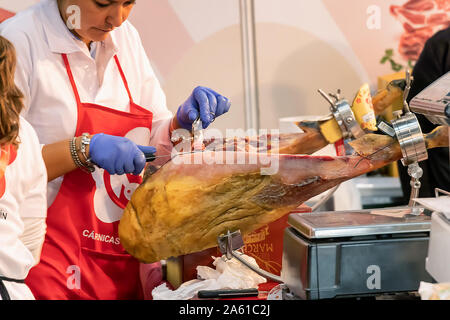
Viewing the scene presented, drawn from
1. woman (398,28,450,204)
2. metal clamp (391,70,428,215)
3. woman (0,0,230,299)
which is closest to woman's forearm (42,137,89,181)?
woman (0,0,230,299)

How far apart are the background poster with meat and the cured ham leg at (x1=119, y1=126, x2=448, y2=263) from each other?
38 cm

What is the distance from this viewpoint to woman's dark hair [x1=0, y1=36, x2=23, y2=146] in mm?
1127

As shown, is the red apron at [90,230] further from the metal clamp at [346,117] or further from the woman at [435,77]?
the woman at [435,77]

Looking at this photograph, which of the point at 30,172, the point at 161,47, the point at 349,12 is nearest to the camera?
the point at 30,172

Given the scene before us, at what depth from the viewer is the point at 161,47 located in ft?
6.48

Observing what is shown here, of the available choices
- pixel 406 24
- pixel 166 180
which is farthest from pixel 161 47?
pixel 406 24

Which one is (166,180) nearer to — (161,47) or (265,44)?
(161,47)

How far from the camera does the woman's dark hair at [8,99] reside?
1.13 metres

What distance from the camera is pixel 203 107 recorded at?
169 cm

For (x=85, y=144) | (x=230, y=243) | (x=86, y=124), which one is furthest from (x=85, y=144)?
(x=230, y=243)

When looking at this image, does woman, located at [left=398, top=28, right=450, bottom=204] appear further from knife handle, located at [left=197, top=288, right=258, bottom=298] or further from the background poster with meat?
knife handle, located at [left=197, top=288, right=258, bottom=298]

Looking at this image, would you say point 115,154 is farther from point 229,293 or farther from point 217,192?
point 229,293

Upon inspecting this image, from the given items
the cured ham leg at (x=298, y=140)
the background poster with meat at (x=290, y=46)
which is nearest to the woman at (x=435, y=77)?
the background poster with meat at (x=290, y=46)
